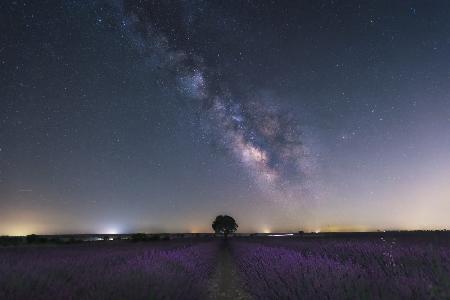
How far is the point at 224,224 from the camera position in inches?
3334

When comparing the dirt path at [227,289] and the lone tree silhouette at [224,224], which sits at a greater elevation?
the lone tree silhouette at [224,224]

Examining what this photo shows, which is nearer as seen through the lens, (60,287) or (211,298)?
(60,287)

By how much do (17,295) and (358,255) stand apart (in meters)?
7.42

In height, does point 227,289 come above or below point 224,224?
below

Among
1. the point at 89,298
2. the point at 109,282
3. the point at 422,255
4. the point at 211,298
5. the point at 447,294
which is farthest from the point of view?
the point at 211,298

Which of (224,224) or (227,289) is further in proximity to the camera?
(224,224)

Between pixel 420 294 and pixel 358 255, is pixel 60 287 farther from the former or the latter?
pixel 358 255

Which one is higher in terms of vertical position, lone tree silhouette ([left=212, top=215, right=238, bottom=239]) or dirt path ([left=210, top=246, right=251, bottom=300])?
lone tree silhouette ([left=212, top=215, right=238, bottom=239])

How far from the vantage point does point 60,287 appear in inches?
223

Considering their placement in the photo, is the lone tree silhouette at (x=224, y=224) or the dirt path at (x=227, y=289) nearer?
the dirt path at (x=227, y=289)

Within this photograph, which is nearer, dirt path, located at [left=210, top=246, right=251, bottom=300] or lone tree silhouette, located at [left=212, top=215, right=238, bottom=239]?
dirt path, located at [left=210, top=246, right=251, bottom=300]

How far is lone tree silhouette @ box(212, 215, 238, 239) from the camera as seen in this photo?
84.8 m

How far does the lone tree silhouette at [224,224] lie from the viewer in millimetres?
84750

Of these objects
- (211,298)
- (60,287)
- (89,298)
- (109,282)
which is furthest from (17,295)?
(211,298)
